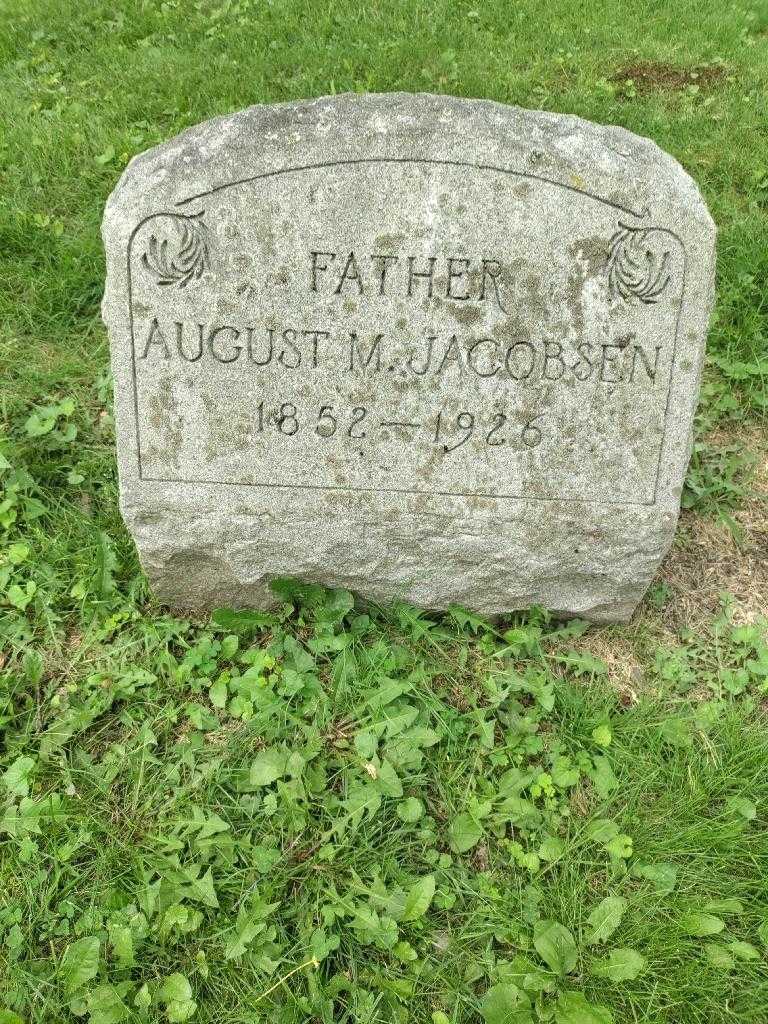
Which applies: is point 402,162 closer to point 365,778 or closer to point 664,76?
point 365,778

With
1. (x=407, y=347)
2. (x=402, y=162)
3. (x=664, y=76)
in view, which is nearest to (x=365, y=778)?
(x=407, y=347)

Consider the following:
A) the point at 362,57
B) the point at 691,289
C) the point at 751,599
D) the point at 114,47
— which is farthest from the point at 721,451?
the point at 114,47

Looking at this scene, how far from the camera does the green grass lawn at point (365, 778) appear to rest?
6.59ft

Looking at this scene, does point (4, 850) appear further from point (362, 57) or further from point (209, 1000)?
point (362, 57)

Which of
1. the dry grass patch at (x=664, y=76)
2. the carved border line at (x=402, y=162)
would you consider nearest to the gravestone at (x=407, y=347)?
the carved border line at (x=402, y=162)

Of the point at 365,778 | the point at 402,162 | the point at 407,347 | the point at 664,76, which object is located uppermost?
the point at 664,76

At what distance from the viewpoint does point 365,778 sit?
2326 mm

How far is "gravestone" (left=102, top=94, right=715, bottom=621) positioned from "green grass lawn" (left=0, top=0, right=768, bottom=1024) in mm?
260

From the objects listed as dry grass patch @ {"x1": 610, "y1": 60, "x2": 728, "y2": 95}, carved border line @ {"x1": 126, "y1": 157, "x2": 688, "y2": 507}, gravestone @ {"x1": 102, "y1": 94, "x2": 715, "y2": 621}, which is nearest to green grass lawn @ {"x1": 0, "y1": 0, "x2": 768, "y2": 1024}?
gravestone @ {"x1": 102, "y1": 94, "x2": 715, "y2": 621}

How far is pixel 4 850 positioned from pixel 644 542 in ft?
6.43

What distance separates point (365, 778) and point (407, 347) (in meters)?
1.17

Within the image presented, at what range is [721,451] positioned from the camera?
3.47 meters

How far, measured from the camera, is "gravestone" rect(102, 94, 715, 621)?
2.15 m

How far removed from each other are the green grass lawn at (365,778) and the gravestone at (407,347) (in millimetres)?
260
